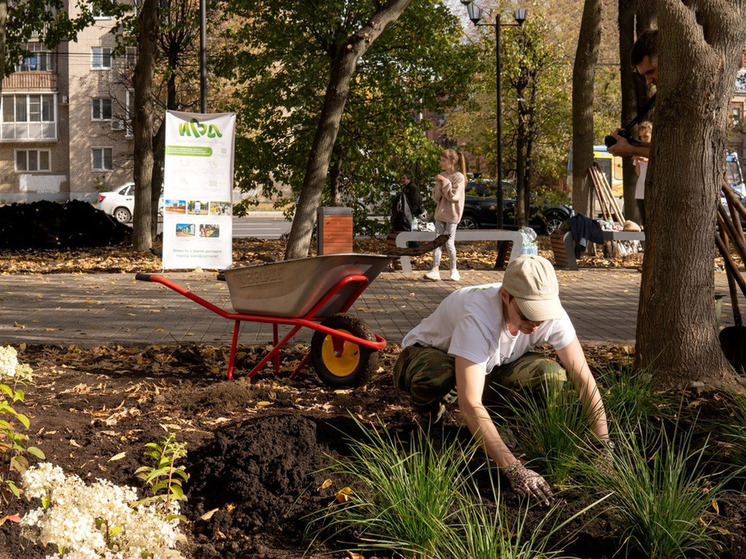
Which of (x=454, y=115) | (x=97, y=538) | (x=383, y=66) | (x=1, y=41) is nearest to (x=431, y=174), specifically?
(x=383, y=66)

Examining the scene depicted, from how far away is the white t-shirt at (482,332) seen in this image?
365 centimetres

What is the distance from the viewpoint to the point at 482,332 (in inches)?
145

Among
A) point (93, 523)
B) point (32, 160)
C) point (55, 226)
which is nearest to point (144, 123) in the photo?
point (55, 226)

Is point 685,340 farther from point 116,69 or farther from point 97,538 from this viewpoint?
point 116,69

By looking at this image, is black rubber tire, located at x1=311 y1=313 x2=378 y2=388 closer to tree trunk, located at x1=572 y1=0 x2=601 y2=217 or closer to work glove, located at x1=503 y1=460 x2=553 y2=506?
work glove, located at x1=503 y1=460 x2=553 y2=506

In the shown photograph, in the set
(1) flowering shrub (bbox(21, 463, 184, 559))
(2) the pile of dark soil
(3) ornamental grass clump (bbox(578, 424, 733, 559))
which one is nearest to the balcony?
(2) the pile of dark soil

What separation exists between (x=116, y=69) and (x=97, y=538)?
57132 millimetres

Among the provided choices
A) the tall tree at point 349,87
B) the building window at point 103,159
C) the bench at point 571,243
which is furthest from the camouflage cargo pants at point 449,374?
the building window at point 103,159

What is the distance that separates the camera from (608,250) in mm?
18047

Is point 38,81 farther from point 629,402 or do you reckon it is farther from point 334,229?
point 629,402

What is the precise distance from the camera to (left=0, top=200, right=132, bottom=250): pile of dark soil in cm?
1956

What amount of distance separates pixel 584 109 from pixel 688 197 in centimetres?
1358

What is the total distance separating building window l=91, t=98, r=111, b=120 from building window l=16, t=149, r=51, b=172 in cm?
451

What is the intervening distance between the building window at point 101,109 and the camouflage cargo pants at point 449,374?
58.4 m
